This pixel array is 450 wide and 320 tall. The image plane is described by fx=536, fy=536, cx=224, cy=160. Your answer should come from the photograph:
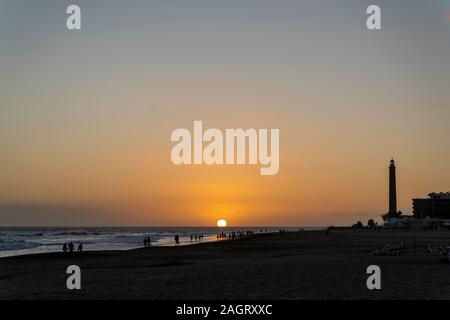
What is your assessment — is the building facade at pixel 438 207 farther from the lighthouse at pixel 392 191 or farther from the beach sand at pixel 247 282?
the beach sand at pixel 247 282

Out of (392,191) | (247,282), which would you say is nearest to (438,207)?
(392,191)

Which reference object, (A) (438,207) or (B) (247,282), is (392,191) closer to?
(A) (438,207)

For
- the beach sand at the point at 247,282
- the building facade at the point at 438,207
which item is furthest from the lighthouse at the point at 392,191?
the beach sand at the point at 247,282

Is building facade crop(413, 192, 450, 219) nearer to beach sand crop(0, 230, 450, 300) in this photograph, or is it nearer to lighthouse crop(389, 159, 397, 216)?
lighthouse crop(389, 159, 397, 216)

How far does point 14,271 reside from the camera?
33.8m

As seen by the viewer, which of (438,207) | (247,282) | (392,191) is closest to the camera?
(247,282)

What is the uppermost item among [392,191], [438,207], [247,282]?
[392,191]

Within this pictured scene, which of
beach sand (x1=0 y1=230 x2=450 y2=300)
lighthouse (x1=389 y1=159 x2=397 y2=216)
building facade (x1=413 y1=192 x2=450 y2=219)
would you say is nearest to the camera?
beach sand (x1=0 y1=230 x2=450 y2=300)

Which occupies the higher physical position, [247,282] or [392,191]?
[392,191]

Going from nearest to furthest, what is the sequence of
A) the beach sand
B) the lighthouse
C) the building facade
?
the beach sand → the lighthouse → the building facade

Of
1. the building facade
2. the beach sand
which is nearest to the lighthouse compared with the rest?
the building facade

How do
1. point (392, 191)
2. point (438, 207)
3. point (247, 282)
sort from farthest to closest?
point (438, 207)
point (392, 191)
point (247, 282)

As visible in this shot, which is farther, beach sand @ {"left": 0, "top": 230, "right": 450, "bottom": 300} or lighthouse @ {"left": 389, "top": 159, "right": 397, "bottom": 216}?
lighthouse @ {"left": 389, "top": 159, "right": 397, "bottom": 216}
